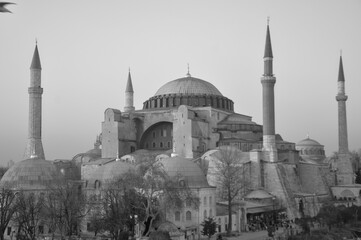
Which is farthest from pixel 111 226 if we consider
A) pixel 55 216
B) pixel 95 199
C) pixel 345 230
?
pixel 345 230

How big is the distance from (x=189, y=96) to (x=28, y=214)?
21.2 m

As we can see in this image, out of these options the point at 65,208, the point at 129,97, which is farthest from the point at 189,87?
the point at 65,208

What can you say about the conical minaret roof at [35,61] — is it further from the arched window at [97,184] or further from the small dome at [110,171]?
the arched window at [97,184]

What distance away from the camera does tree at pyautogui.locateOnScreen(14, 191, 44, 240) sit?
18781mm

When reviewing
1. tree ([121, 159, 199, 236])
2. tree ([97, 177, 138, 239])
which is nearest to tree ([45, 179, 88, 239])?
tree ([97, 177, 138, 239])

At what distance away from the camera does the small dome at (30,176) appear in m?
23.1

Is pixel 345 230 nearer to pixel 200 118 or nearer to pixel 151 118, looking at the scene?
pixel 200 118

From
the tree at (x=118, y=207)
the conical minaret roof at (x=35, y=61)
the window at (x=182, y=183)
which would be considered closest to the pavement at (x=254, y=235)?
the window at (x=182, y=183)

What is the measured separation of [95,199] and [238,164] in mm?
10492

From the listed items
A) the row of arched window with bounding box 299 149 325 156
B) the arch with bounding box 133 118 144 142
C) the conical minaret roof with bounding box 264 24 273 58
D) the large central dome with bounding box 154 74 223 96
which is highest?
the conical minaret roof with bounding box 264 24 273 58

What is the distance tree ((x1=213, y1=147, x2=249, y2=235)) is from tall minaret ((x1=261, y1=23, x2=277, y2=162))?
1992mm

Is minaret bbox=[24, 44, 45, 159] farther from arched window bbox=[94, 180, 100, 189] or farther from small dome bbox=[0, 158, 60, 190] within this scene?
arched window bbox=[94, 180, 100, 189]

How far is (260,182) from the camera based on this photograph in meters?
31.4

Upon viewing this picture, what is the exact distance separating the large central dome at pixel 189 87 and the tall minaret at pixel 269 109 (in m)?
7.24
